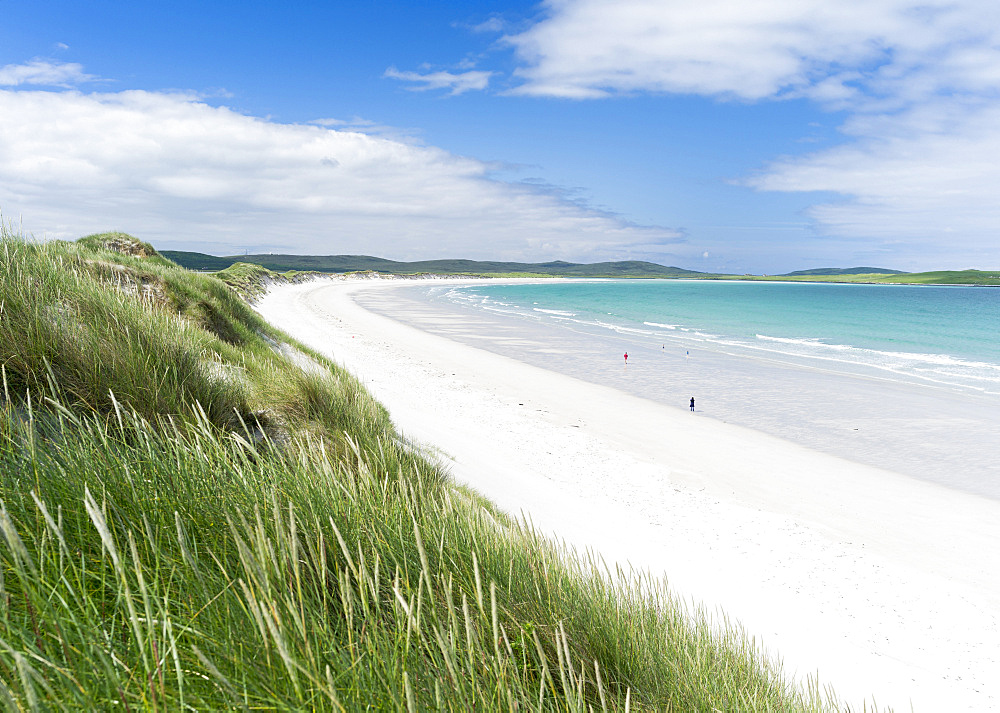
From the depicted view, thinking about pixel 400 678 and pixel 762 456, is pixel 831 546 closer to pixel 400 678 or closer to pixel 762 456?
pixel 762 456

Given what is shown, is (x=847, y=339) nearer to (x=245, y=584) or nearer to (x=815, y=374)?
(x=815, y=374)

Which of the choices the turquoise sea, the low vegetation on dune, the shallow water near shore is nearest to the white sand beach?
the low vegetation on dune

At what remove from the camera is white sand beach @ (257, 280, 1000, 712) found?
532 cm

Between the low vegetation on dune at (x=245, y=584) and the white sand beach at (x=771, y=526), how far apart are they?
5.20ft

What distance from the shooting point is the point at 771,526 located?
8.12 m

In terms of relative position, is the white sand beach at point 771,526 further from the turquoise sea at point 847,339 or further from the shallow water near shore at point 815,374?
the turquoise sea at point 847,339

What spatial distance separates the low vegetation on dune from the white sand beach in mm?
1586

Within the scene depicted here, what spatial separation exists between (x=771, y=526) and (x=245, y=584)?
841 cm

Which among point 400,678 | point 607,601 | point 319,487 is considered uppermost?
point 319,487

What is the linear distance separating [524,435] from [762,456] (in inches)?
205

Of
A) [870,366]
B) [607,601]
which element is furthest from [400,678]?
[870,366]

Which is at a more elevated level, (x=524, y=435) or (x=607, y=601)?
(x=607, y=601)

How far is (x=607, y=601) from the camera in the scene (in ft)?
9.42

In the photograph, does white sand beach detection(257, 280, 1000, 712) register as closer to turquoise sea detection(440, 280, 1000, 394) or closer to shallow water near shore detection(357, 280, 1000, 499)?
shallow water near shore detection(357, 280, 1000, 499)
